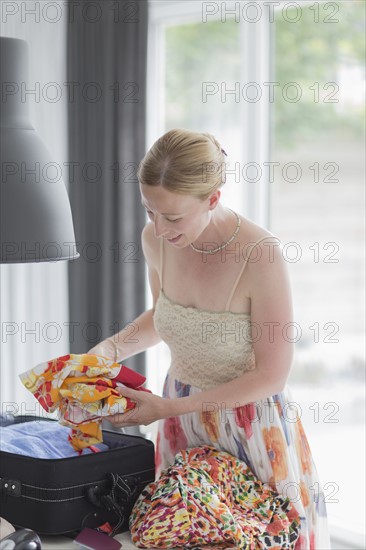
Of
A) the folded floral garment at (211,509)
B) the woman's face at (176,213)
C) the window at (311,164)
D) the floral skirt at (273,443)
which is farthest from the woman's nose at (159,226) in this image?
the window at (311,164)

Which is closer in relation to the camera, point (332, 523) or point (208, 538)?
point (208, 538)

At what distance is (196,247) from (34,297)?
1.70 meters

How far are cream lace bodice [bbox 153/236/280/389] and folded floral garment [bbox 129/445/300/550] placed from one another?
20 centimetres

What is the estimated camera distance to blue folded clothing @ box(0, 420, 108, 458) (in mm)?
1836

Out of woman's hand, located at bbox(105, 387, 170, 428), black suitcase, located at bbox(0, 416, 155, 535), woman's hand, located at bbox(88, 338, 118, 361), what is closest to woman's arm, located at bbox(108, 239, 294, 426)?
woman's hand, located at bbox(105, 387, 170, 428)

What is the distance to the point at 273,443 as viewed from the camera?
1.97 metres

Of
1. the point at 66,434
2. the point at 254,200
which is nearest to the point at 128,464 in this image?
the point at 66,434

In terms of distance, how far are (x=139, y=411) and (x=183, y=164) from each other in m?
0.59

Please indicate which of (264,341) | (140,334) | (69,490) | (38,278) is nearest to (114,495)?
(69,490)

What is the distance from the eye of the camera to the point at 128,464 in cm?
181

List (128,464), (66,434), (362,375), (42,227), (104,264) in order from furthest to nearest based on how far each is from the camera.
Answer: (104,264)
(362,375)
(66,434)
(128,464)
(42,227)

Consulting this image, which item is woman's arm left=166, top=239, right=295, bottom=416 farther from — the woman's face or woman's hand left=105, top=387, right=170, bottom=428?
the woman's face

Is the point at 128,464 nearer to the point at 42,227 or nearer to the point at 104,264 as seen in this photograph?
the point at 42,227

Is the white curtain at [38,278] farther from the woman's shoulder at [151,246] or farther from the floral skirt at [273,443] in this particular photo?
the floral skirt at [273,443]
